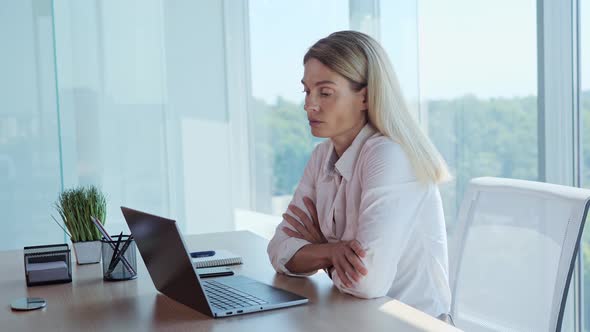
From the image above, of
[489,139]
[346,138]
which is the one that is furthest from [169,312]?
[489,139]

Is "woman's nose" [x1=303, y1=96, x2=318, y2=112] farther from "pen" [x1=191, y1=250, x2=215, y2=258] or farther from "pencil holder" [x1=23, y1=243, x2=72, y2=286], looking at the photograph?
"pencil holder" [x1=23, y1=243, x2=72, y2=286]

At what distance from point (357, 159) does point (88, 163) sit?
206cm

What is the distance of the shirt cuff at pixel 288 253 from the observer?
1.77 m

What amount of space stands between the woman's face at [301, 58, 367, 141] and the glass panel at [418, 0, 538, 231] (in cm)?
99

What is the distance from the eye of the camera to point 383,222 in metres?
1.62

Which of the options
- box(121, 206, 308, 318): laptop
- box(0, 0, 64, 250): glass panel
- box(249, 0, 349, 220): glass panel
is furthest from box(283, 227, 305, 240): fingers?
box(249, 0, 349, 220): glass panel

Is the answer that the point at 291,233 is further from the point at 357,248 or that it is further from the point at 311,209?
the point at 357,248

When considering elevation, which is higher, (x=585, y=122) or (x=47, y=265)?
(x=585, y=122)

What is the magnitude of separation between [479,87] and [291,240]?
1347 mm

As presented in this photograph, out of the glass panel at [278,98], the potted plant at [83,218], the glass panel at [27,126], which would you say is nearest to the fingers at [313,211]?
the potted plant at [83,218]

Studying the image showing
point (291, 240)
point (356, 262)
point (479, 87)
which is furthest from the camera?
point (479, 87)

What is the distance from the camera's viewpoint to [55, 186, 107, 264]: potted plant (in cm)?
200

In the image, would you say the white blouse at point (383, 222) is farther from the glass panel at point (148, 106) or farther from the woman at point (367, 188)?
the glass panel at point (148, 106)

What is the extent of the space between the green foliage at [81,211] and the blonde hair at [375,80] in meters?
0.76
